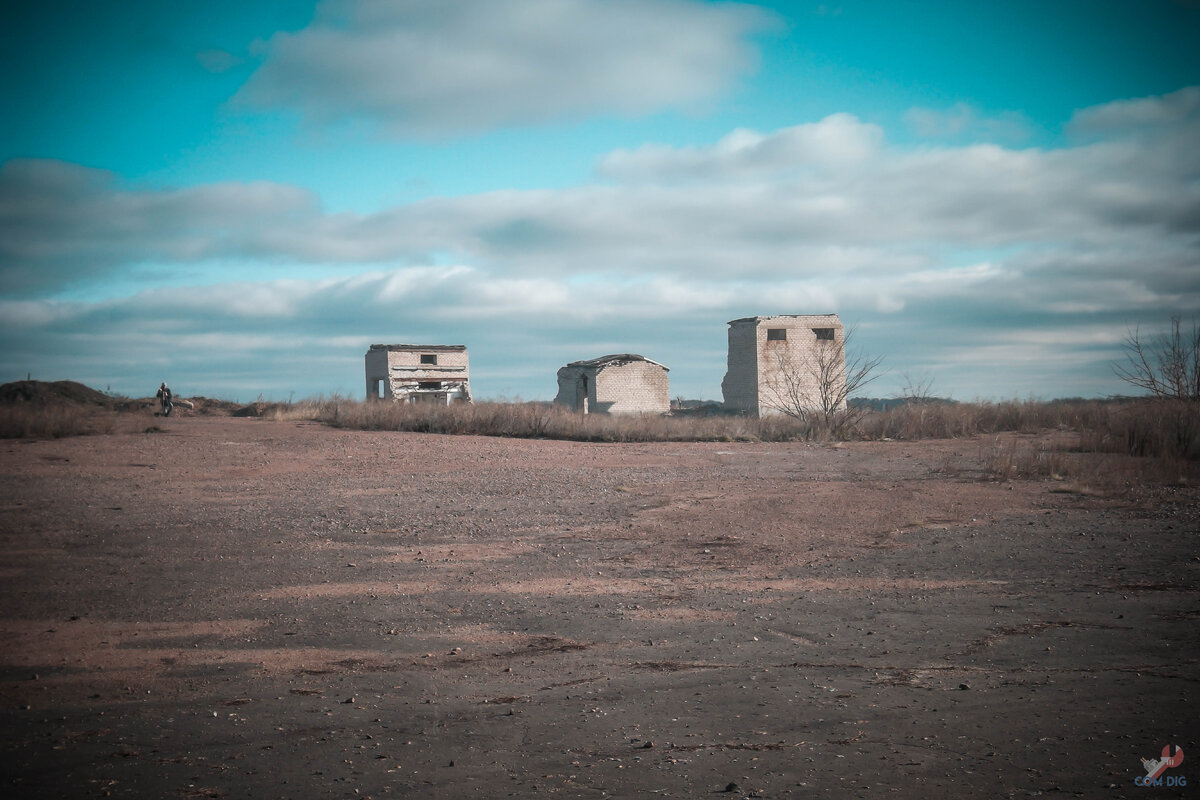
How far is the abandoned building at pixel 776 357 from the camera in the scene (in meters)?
35.6

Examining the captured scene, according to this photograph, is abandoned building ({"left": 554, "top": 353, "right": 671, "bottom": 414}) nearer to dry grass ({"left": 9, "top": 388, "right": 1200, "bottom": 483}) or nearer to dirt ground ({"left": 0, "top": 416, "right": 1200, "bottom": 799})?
dry grass ({"left": 9, "top": 388, "right": 1200, "bottom": 483})

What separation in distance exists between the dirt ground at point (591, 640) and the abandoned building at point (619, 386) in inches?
898

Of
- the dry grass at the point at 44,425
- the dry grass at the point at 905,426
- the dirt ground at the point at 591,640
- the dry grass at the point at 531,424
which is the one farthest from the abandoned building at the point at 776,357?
the dry grass at the point at 44,425

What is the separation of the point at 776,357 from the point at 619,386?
272 inches

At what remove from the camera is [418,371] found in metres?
38.2

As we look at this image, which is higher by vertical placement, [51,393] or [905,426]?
[51,393]

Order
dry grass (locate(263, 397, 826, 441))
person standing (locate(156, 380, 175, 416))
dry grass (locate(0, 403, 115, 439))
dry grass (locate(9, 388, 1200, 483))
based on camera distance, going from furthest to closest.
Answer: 1. person standing (locate(156, 380, 175, 416))
2. dry grass (locate(263, 397, 826, 441))
3. dry grass (locate(0, 403, 115, 439))
4. dry grass (locate(9, 388, 1200, 483))

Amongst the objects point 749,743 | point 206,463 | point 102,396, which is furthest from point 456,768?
point 102,396

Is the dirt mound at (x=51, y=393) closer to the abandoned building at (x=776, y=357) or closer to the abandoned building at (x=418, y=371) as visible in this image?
the abandoned building at (x=418, y=371)

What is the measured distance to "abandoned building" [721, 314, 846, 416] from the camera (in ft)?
117

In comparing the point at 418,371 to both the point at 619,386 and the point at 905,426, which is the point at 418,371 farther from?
the point at 905,426

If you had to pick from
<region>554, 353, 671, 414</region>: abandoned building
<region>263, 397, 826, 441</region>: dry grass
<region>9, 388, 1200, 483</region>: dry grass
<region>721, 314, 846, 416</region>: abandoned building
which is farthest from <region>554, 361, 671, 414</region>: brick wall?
<region>263, 397, 826, 441</region>: dry grass

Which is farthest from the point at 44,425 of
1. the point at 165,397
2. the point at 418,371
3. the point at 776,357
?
the point at 776,357

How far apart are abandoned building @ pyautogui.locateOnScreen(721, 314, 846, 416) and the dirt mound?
85.9ft
